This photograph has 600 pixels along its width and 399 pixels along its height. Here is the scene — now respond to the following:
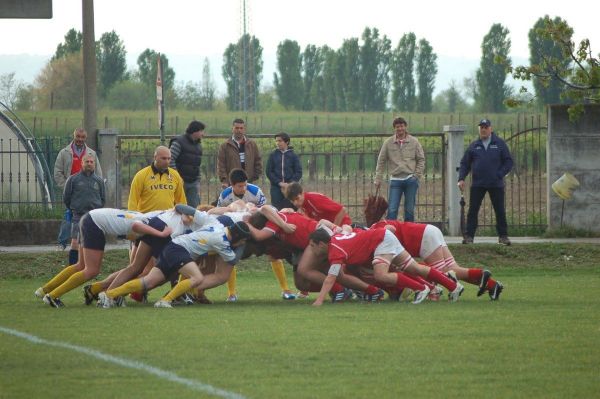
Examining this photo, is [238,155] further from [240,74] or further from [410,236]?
[240,74]

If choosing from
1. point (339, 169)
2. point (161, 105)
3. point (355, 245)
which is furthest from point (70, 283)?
point (339, 169)

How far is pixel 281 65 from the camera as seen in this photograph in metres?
106

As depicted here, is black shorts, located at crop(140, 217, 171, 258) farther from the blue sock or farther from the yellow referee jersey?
the blue sock

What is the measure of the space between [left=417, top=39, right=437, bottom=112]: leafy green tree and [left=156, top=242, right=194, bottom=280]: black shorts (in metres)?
79.6

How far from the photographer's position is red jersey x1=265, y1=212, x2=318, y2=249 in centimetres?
1642

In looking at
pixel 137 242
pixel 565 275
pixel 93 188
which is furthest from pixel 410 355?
pixel 565 275

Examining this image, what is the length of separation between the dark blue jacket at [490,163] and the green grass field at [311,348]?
168 inches

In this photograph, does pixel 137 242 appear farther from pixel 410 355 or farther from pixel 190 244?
pixel 410 355

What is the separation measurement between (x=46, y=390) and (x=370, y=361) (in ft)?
9.02

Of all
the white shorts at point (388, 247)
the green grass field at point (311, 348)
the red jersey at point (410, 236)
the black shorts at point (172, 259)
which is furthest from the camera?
the red jersey at point (410, 236)

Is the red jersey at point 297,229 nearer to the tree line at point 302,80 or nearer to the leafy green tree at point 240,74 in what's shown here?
the tree line at point 302,80

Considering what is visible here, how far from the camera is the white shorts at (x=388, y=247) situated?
15938 millimetres

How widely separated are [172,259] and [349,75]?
280 feet

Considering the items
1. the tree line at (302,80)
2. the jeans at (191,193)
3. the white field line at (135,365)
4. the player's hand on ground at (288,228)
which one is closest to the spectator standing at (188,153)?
the jeans at (191,193)
